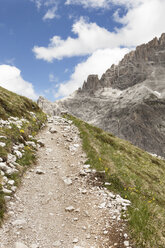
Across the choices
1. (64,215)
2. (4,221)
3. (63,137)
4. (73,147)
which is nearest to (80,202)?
(64,215)

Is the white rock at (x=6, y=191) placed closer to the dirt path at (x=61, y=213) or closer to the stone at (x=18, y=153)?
the dirt path at (x=61, y=213)

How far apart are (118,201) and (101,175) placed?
3037 millimetres

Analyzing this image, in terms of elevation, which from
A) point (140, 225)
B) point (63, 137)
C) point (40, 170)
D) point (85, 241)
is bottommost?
point (85, 241)

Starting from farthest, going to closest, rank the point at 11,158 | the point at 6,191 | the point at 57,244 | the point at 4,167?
the point at 11,158 < the point at 4,167 < the point at 6,191 < the point at 57,244

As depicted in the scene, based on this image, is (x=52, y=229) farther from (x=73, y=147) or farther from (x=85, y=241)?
(x=73, y=147)

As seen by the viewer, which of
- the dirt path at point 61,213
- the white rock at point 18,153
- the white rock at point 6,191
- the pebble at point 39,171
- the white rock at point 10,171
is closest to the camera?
the dirt path at point 61,213

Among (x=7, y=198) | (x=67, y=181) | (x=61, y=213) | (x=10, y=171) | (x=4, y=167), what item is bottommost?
(x=61, y=213)

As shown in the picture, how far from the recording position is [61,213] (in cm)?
991

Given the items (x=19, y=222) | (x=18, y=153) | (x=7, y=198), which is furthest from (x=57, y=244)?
(x=18, y=153)

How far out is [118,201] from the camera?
10.8 meters

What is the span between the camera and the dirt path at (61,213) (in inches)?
316

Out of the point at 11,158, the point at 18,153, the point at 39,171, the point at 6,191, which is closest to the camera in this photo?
the point at 6,191

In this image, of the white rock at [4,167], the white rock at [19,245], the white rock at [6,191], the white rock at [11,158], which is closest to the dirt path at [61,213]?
the white rock at [19,245]

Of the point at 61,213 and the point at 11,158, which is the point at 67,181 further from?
the point at 11,158
